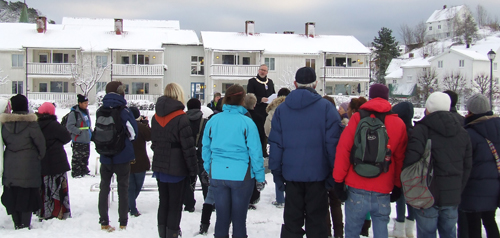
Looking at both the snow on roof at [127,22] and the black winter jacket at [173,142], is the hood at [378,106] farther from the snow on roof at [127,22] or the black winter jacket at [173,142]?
the snow on roof at [127,22]

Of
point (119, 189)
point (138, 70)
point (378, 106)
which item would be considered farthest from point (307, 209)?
point (138, 70)

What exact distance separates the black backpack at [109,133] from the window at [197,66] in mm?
33410

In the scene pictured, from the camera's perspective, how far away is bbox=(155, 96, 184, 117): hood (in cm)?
511

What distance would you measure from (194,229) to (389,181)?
2995 millimetres

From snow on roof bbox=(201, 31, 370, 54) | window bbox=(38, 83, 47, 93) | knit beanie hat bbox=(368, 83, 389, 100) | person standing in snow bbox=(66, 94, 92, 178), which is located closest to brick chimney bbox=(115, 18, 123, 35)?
snow on roof bbox=(201, 31, 370, 54)

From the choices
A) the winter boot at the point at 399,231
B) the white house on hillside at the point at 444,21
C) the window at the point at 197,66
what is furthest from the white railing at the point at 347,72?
the white house on hillside at the point at 444,21

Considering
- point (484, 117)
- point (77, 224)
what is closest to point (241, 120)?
point (484, 117)

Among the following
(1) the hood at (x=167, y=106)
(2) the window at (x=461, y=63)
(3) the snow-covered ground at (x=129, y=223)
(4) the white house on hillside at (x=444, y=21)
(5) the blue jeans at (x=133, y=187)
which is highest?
(4) the white house on hillside at (x=444, y=21)

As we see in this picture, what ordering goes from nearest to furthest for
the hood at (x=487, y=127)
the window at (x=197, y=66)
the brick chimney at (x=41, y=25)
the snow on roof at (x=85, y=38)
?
the hood at (x=487, y=127)
the snow on roof at (x=85, y=38)
the brick chimney at (x=41, y=25)
the window at (x=197, y=66)

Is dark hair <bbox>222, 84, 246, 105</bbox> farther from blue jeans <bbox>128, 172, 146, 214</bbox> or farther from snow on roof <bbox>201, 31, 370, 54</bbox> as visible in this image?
snow on roof <bbox>201, 31, 370, 54</bbox>

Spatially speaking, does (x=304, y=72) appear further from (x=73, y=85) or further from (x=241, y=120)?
(x=73, y=85)

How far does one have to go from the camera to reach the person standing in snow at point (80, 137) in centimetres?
934

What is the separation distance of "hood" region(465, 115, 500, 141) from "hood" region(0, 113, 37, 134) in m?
5.87

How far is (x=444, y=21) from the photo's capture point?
106 metres
